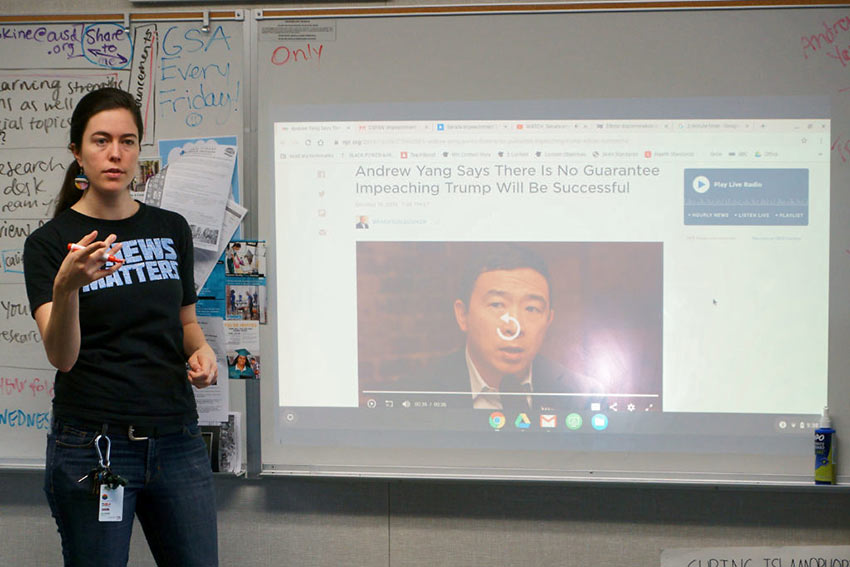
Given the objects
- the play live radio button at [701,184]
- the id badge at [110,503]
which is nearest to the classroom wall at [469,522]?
the id badge at [110,503]

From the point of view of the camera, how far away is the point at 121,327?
151 cm

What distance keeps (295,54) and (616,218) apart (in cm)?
101

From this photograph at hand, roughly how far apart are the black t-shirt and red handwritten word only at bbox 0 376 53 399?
2.12 feet

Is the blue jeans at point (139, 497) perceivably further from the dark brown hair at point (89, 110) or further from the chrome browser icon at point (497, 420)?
the chrome browser icon at point (497, 420)

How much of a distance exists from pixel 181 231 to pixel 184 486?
0.57m

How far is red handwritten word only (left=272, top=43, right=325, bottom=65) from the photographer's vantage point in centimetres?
203

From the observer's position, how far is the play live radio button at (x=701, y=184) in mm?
1973

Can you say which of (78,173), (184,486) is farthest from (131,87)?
(184,486)

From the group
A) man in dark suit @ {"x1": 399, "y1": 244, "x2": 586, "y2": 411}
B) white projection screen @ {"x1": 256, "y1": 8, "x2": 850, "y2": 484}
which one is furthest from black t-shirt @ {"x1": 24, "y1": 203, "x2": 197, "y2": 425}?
man in dark suit @ {"x1": 399, "y1": 244, "x2": 586, "y2": 411}

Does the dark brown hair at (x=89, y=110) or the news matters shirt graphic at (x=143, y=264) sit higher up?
the dark brown hair at (x=89, y=110)

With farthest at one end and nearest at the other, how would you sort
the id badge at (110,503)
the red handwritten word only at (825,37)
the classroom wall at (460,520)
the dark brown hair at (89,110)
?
the classroom wall at (460,520) < the red handwritten word only at (825,37) < the dark brown hair at (89,110) < the id badge at (110,503)

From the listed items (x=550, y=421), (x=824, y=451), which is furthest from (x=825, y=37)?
(x=550, y=421)

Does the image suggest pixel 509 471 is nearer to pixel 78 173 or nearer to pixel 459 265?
pixel 459 265

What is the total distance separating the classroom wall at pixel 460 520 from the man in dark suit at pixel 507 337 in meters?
0.27
